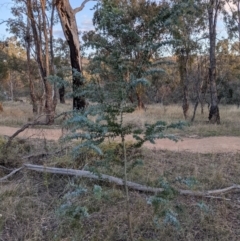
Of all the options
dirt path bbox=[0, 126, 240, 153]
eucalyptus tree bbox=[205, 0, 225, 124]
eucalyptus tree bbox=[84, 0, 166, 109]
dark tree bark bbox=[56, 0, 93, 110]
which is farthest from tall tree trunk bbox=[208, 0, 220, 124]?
eucalyptus tree bbox=[84, 0, 166, 109]

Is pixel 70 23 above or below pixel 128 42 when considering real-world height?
above

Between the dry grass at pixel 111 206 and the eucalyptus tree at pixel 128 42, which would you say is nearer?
the eucalyptus tree at pixel 128 42

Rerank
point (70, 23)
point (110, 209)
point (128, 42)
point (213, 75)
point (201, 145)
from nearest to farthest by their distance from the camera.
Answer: point (128, 42) → point (110, 209) → point (201, 145) → point (70, 23) → point (213, 75)

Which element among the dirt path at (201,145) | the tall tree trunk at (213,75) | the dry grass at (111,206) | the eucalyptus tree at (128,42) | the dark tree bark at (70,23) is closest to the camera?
the eucalyptus tree at (128,42)

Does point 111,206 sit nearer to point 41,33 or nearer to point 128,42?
point 128,42

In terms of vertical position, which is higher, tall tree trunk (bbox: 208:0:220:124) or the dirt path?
tall tree trunk (bbox: 208:0:220:124)

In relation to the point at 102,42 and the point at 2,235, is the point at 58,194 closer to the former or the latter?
the point at 2,235

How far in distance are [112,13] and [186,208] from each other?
246 centimetres

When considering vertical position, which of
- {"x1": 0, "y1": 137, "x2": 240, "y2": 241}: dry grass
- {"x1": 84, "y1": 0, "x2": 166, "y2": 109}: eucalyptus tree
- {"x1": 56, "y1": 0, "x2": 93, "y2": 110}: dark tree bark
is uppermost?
{"x1": 56, "y1": 0, "x2": 93, "y2": 110}: dark tree bark

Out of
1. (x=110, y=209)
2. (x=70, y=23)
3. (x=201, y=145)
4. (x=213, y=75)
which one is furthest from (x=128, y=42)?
(x=213, y=75)

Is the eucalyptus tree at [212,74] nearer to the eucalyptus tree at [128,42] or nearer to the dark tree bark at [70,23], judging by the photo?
the dark tree bark at [70,23]

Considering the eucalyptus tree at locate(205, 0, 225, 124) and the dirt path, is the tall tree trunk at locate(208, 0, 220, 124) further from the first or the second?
the dirt path

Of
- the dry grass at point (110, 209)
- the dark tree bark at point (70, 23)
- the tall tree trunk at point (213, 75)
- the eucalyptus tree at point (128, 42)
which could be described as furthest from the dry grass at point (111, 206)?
the tall tree trunk at point (213, 75)

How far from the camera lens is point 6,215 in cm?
414
